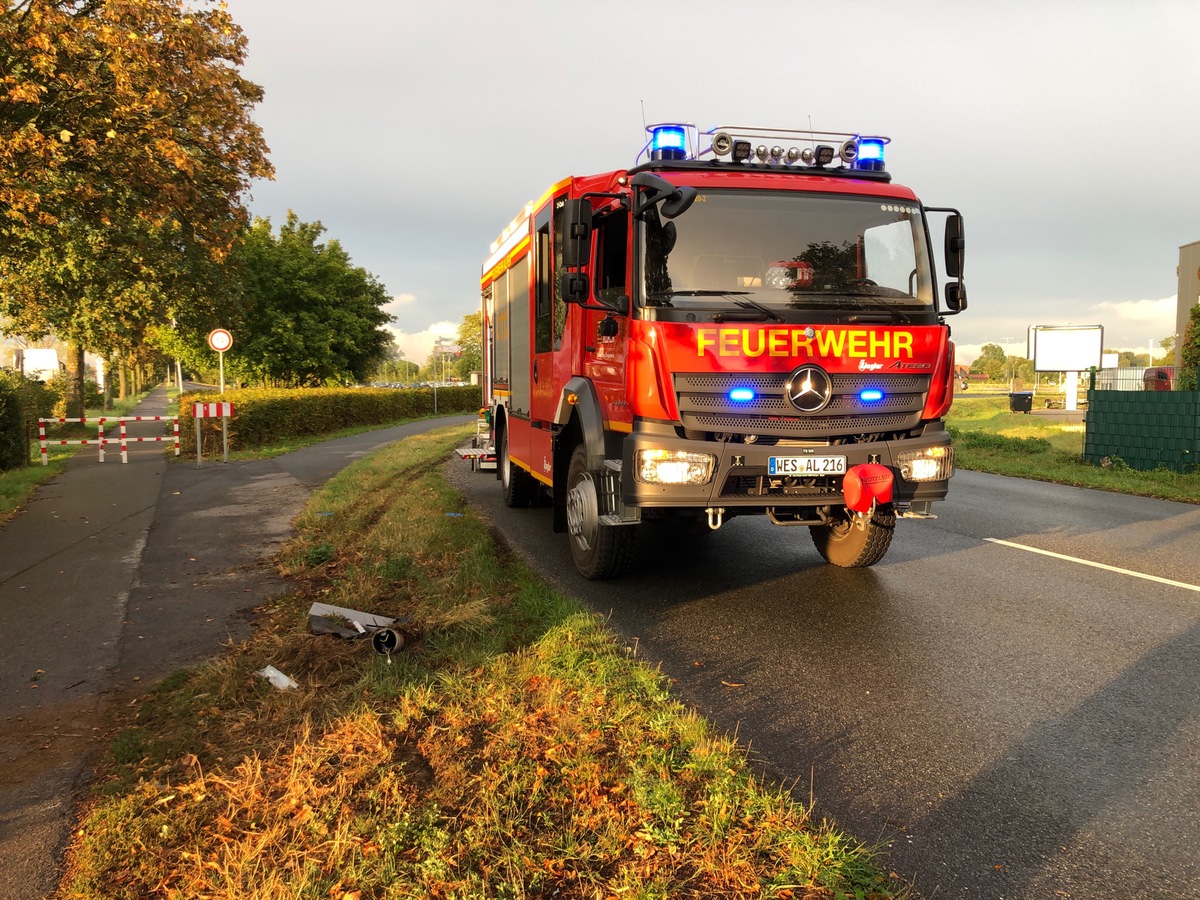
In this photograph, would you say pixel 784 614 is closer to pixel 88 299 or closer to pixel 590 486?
pixel 590 486

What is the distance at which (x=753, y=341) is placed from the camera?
16.4 feet

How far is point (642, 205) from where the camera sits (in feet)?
17.2

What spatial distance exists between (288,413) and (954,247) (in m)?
20.8

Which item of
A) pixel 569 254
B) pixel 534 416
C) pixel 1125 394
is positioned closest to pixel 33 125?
pixel 534 416

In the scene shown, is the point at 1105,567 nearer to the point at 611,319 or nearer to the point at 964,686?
the point at 964,686

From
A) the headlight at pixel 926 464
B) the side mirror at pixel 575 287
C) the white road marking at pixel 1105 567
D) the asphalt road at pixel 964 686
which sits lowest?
the asphalt road at pixel 964 686

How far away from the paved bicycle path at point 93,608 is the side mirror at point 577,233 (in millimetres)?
3321

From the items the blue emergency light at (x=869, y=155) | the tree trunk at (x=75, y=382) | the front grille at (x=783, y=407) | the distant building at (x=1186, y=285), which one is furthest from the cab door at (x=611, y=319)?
the distant building at (x=1186, y=285)

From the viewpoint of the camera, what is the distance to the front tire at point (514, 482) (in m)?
9.70

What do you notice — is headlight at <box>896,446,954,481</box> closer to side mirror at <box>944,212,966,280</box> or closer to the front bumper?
the front bumper

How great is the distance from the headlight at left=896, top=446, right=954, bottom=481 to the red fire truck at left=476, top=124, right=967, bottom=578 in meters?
0.01

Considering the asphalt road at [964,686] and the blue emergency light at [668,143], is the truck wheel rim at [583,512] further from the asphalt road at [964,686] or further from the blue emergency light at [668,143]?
the blue emergency light at [668,143]

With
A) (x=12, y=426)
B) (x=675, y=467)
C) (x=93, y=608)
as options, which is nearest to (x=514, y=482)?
(x=93, y=608)

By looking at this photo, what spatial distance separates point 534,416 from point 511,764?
16.6 feet
